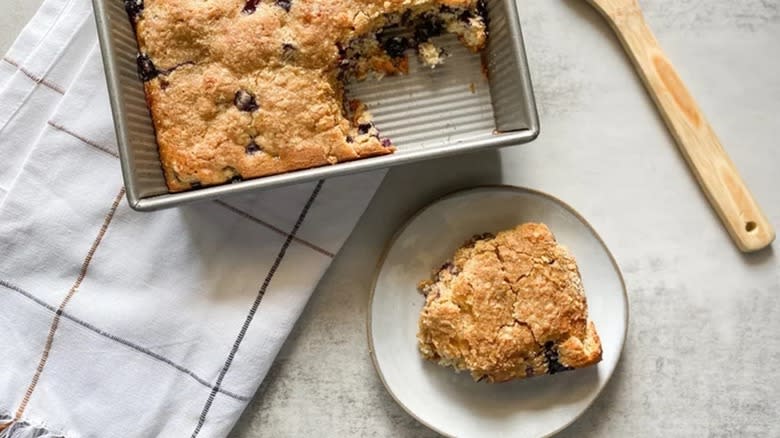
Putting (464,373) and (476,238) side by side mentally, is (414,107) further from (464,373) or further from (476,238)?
(464,373)

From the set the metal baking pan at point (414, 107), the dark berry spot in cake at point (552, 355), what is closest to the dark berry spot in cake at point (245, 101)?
the metal baking pan at point (414, 107)

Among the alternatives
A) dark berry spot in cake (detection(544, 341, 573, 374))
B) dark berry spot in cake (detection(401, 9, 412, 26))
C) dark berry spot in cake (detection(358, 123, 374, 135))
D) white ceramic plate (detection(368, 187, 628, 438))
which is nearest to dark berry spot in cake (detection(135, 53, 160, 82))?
dark berry spot in cake (detection(358, 123, 374, 135))

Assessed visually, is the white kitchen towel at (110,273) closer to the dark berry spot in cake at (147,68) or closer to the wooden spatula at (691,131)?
the dark berry spot in cake at (147,68)

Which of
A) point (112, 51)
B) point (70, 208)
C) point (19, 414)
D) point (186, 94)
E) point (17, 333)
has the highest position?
point (112, 51)

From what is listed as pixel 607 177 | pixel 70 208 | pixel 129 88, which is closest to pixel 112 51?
pixel 129 88

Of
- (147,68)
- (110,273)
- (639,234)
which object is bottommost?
(639,234)

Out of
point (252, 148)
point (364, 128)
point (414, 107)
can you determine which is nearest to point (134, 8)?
point (252, 148)

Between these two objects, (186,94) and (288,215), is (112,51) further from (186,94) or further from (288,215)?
(288,215)
